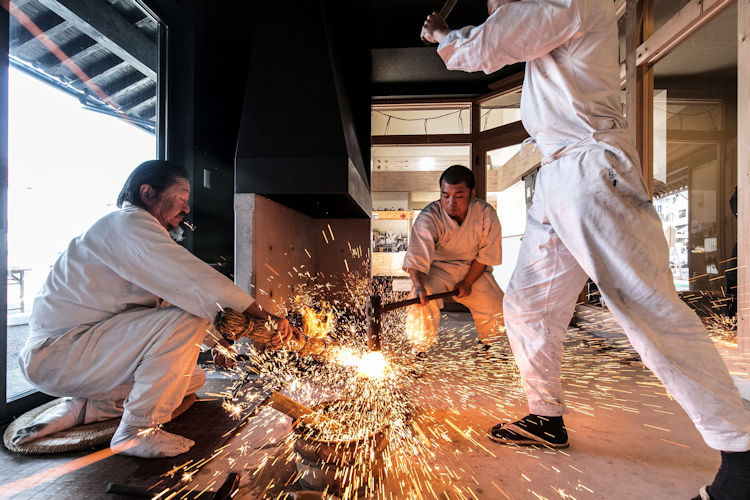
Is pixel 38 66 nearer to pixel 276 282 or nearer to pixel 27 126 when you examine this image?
pixel 27 126

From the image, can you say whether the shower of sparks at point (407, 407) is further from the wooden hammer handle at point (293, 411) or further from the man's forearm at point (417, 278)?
the man's forearm at point (417, 278)

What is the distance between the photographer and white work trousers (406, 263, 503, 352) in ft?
8.68

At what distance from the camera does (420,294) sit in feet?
8.05

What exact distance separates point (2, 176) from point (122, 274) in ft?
2.45

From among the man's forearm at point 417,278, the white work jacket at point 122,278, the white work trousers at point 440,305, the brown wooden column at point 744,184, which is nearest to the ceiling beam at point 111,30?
the white work jacket at point 122,278

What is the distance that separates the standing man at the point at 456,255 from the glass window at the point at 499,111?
2.34 meters

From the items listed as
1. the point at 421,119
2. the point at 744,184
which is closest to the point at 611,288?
the point at 744,184

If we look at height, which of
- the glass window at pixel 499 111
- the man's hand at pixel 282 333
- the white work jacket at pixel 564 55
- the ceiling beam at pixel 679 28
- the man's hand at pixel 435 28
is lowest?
the man's hand at pixel 282 333

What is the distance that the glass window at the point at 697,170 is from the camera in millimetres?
4266

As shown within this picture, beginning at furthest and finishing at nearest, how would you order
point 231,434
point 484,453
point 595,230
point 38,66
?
point 38,66 → point 231,434 → point 484,453 → point 595,230

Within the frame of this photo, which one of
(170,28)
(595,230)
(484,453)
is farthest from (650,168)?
(170,28)

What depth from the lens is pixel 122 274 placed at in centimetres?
150

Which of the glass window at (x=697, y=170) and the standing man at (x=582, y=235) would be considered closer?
the standing man at (x=582, y=235)

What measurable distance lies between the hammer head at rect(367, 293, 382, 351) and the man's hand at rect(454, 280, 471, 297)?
3.65 feet
